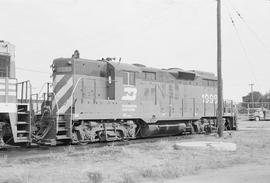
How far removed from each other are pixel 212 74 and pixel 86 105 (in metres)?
10.7

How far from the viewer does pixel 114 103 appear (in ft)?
51.9

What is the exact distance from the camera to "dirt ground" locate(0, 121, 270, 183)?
24.9 feet

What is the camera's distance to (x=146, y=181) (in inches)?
293

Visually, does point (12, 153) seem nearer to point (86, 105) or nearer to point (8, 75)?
point (8, 75)

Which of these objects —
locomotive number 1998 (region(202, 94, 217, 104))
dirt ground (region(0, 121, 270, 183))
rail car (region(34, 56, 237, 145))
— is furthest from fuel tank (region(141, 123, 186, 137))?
dirt ground (region(0, 121, 270, 183))

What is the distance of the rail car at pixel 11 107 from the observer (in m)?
12.1

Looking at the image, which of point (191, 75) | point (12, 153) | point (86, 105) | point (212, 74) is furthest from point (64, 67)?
point (212, 74)

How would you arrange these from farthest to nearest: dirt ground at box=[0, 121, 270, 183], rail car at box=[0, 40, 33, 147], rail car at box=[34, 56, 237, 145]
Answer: rail car at box=[34, 56, 237, 145] → rail car at box=[0, 40, 33, 147] → dirt ground at box=[0, 121, 270, 183]

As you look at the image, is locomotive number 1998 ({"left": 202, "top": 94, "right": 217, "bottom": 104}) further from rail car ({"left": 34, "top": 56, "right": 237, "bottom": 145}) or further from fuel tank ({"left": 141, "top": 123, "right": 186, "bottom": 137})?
fuel tank ({"left": 141, "top": 123, "right": 186, "bottom": 137})

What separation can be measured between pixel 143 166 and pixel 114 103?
6.83 metres

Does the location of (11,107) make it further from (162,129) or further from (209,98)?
(209,98)

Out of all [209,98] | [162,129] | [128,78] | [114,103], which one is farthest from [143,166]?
[209,98]

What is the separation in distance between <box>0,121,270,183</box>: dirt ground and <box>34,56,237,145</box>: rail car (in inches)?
88.3

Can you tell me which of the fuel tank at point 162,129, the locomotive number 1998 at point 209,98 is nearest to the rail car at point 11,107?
the fuel tank at point 162,129
